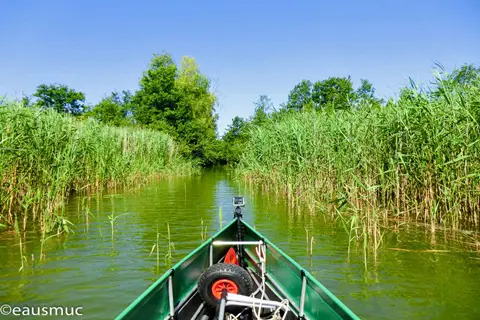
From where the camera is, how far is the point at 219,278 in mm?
3332

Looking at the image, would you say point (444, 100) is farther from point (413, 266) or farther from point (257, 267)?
point (257, 267)

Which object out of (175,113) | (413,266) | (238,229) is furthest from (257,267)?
(175,113)

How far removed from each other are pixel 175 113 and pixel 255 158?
2319cm

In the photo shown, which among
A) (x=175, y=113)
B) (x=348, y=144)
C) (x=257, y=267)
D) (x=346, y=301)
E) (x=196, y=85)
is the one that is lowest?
(x=346, y=301)

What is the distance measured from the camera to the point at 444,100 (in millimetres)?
6848

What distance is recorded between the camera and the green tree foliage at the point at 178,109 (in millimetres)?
34812

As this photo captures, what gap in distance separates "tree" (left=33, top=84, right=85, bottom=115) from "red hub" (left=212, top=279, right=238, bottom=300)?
53.1 meters

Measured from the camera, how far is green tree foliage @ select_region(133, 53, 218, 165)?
34812 mm

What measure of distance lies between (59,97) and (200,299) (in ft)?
188

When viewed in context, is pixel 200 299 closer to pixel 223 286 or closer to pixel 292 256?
pixel 223 286

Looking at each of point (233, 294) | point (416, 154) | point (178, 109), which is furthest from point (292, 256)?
point (178, 109)

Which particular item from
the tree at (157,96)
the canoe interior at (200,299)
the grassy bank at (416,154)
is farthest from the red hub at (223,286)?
the tree at (157,96)

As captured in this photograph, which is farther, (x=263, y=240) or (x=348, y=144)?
(x=348, y=144)

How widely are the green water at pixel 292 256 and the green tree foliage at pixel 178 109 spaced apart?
24.7 meters
